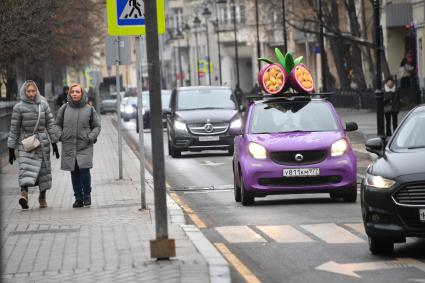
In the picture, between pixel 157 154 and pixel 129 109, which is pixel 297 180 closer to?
pixel 157 154

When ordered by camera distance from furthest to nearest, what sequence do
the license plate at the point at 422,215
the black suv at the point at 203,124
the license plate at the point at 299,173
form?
the black suv at the point at 203,124, the license plate at the point at 299,173, the license plate at the point at 422,215

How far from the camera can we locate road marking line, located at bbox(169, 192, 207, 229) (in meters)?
15.8

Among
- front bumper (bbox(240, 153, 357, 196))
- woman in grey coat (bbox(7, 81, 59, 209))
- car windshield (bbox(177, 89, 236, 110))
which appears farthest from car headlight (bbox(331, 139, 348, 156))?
car windshield (bbox(177, 89, 236, 110))

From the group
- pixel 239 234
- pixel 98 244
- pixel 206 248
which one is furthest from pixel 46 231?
pixel 206 248

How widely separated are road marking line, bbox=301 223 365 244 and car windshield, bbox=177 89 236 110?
19.5 meters

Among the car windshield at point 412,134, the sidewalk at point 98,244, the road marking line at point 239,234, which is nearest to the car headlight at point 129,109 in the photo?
the sidewalk at point 98,244

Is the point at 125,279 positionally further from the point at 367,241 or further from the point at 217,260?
the point at 367,241

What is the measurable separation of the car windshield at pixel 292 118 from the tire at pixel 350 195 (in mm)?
1094

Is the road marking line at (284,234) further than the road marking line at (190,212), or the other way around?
the road marking line at (190,212)

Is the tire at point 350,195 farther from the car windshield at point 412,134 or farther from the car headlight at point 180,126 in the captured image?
the car headlight at point 180,126

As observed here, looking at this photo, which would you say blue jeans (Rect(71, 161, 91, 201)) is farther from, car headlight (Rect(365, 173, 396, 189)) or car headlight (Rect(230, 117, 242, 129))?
car headlight (Rect(230, 117, 242, 129))

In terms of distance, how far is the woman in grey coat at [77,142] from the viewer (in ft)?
60.3

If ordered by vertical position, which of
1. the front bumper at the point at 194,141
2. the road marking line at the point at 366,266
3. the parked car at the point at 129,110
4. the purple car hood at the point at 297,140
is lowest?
the parked car at the point at 129,110

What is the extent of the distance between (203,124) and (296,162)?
610 inches
